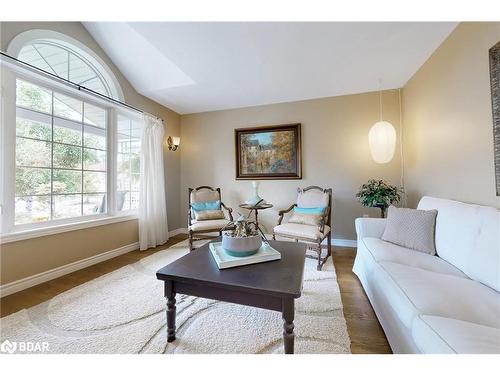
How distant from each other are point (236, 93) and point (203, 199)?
1821 mm

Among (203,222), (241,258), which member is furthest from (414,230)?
(203,222)

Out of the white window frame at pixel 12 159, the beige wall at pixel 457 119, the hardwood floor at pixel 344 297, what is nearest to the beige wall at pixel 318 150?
the beige wall at pixel 457 119

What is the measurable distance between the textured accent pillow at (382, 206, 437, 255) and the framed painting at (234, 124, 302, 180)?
5.87ft

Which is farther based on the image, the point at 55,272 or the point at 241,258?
the point at 55,272

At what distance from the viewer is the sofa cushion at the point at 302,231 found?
2.49m

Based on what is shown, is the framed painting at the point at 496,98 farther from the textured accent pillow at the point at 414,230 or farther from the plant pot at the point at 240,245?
the plant pot at the point at 240,245

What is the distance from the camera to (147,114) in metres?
3.39

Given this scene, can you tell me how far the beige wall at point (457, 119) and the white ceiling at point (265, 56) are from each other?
28 centimetres

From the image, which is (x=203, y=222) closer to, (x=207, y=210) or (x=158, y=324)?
(x=207, y=210)

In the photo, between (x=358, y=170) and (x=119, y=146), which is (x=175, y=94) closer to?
(x=119, y=146)

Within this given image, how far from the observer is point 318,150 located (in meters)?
3.56

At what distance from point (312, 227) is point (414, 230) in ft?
3.50

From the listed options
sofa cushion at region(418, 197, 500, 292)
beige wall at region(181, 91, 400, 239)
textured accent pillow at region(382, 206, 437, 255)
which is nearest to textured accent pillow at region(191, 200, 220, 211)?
beige wall at region(181, 91, 400, 239)
